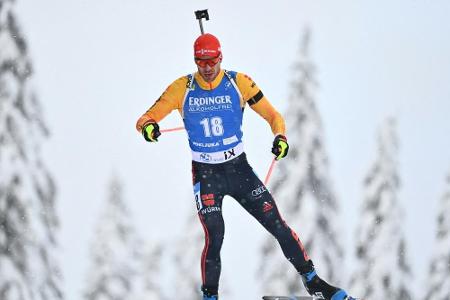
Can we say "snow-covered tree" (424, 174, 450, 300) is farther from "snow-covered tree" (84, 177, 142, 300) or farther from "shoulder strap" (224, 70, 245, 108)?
"shoulder strap" (224, 70, 245, 108)

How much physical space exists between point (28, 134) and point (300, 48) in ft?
27.8

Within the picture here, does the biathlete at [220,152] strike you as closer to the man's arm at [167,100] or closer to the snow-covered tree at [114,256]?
the man's arm at [167,100]

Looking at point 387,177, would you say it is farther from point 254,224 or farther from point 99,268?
point 254,224

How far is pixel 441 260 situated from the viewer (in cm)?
2497

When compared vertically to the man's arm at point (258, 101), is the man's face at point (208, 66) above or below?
above

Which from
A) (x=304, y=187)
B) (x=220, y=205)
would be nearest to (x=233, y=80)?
(x=220, y=205)

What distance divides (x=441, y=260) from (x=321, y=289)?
13.3 metres

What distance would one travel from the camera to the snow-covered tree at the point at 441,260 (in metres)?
24.9

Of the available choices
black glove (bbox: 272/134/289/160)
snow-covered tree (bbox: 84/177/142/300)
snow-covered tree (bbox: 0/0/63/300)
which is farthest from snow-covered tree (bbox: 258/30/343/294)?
black glove (bbox: 272/134/289/160)

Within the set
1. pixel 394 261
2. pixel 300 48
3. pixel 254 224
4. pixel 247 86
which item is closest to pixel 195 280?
pixel 394 261

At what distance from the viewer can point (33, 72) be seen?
66.0 ft

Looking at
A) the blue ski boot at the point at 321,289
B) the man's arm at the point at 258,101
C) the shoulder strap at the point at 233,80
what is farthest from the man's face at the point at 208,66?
the blue ski boot at the point at 321,289

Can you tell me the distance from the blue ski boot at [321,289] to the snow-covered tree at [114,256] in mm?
13784

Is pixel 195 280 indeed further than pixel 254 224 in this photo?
No
